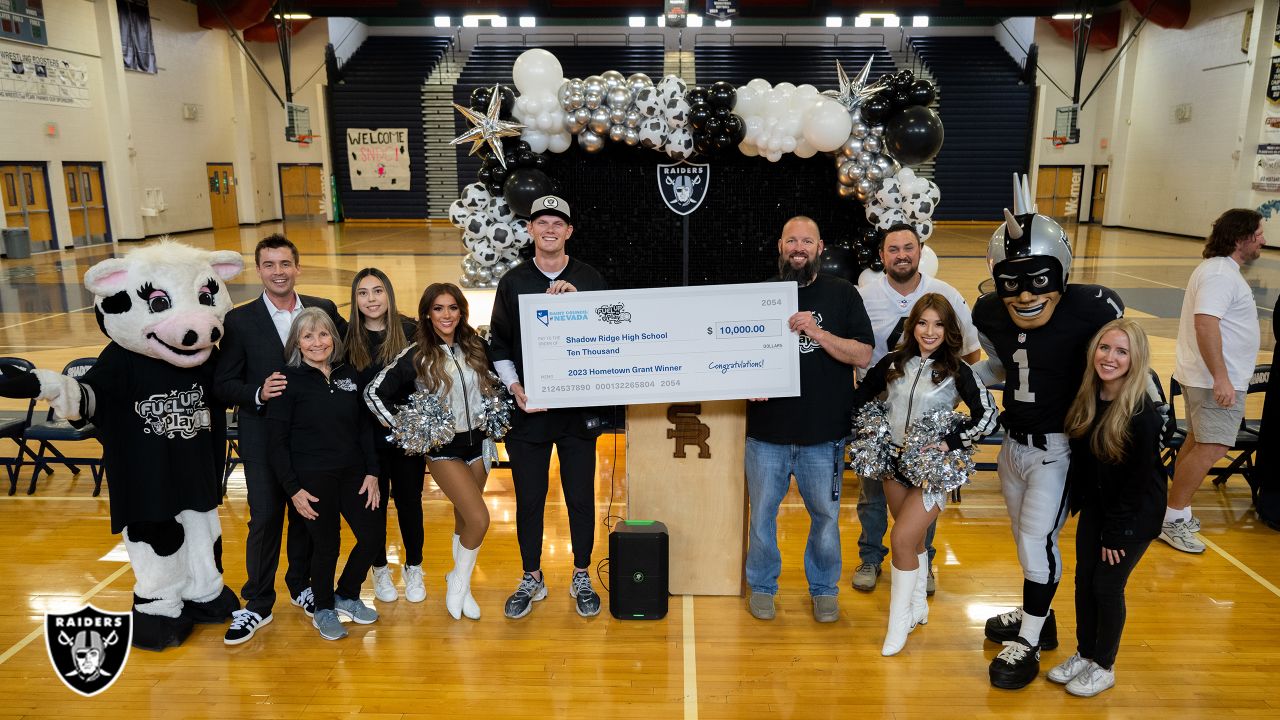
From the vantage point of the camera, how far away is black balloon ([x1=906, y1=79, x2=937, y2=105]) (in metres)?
5.91

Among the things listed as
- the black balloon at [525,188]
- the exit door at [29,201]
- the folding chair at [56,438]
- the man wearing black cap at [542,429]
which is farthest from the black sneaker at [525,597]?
the exit door at [29,201]

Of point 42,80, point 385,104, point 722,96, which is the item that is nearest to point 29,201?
point 42,80

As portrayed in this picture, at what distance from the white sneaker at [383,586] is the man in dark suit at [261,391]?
41 centimetres

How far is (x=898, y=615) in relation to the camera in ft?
12.0

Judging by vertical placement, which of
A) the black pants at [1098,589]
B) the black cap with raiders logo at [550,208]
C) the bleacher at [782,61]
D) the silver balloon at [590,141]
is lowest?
the black pants at [1098,589]

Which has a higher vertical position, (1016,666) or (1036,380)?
(1036,380)

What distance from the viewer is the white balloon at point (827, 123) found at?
5879 mm

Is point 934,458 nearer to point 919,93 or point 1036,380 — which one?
point 1036,380

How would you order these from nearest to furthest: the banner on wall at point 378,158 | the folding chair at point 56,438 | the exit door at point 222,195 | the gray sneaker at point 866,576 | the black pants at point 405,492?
1. the black pants at point 405,492
2. the gray sneaker at point 866,576
3. the folding chair at point 56,438
4. the exit door at point 222,195
5. the banner on wall at point 378,158

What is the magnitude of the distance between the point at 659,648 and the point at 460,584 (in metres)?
1.02

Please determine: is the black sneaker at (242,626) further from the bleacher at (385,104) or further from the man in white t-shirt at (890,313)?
the bleacher at (385,104)

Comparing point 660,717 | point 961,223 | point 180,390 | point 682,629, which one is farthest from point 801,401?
point 961,223

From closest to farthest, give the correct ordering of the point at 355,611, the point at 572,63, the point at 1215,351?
the point at 355,611 < the point at 1215,351 < the point at 572,63

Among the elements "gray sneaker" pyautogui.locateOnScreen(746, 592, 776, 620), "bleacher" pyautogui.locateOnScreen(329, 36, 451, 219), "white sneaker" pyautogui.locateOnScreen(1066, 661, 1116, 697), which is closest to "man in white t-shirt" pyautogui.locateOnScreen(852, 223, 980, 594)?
"gray sneaker" pyautogui.locateOnScreen(746, 592, 776, 620)
